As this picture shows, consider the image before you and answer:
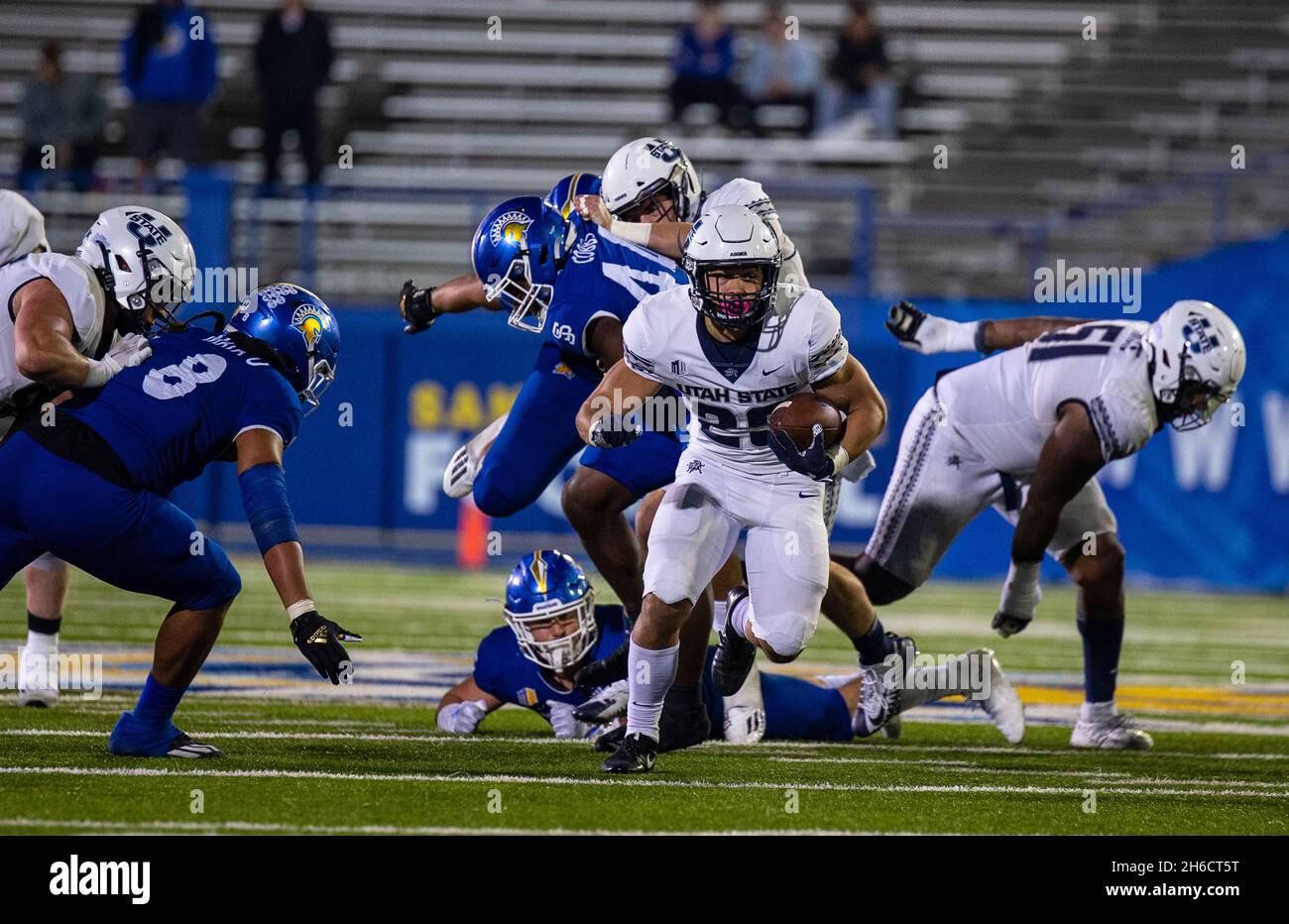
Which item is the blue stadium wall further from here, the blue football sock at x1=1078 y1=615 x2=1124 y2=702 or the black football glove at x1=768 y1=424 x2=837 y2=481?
the black football glove at x1=768 y1=424 x2=837 y2=481

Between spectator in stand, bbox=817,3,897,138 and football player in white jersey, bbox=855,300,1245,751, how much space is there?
30.7 ft

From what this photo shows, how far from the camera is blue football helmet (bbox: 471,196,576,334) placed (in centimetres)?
636

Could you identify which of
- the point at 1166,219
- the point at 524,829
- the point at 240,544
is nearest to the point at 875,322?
the point at 1166,219

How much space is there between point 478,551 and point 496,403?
114 cm

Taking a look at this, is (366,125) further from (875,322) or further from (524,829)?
(524,829)

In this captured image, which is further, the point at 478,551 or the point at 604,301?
the point at 478,551

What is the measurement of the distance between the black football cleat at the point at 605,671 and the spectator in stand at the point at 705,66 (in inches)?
405

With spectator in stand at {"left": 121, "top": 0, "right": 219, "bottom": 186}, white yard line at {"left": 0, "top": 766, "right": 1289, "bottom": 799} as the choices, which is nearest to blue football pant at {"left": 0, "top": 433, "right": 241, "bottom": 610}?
white yard line at {"left": 0, "top": 766, "right": 1289, "bottom": 799}

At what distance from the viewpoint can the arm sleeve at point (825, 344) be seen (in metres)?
5.15

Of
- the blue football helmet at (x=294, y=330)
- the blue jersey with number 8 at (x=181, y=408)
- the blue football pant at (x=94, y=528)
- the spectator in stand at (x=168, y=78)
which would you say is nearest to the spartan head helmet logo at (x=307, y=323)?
the blue football helmet at (x=294, y=330)

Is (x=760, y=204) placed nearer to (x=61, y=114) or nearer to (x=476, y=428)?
(x=476, y=428)

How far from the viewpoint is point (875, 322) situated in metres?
13.5

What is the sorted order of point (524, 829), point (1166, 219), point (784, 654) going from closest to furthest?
1. point (524, 829)
2. point (784, 654)
3. point (1166, 219)

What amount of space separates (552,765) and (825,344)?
1.35 m
